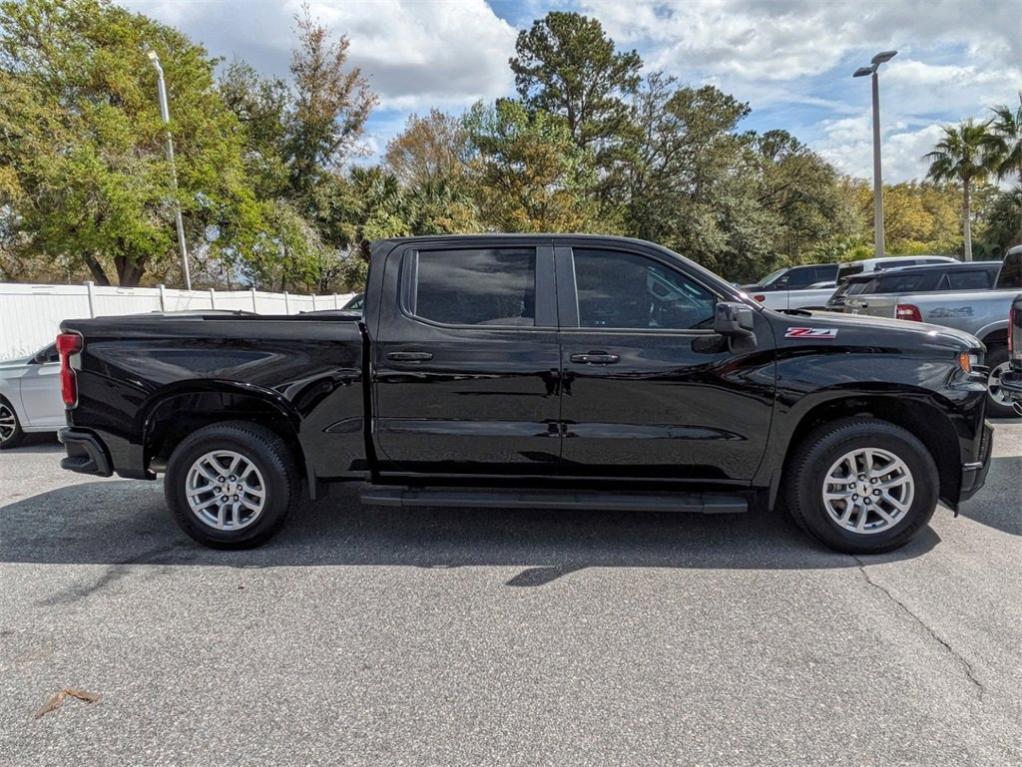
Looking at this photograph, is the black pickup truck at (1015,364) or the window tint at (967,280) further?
the window tint at (967,280)

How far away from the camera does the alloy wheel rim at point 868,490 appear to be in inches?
159

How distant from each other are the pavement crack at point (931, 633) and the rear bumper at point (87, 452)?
4.81 m

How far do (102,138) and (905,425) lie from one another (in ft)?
71.2

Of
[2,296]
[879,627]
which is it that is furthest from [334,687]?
[2,296]

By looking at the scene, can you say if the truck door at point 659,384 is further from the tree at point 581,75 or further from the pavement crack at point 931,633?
the tree at point 581,75

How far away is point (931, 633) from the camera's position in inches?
127

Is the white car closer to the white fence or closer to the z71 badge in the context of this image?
the white fence

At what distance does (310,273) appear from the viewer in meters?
27.9

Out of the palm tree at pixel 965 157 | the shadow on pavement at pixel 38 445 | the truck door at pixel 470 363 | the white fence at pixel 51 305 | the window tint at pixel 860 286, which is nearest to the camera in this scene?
the truck door at pixel 470 363

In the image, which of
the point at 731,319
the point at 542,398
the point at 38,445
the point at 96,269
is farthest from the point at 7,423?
the point at 96,269

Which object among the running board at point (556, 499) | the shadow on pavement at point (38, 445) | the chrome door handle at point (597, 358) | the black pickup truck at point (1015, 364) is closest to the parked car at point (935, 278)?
the black pickup truck at point (1015, 364)

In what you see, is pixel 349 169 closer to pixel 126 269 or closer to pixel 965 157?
pixel 126 269

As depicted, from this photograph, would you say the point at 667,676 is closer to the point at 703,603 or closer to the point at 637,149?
the point at 703,603

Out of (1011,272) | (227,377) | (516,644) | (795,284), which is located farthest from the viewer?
(795,284)
